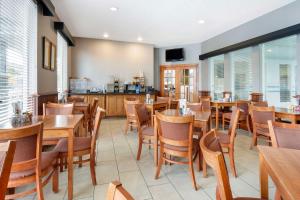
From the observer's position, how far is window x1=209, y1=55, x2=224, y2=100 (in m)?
6.60

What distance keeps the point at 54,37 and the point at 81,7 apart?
39.3 inches

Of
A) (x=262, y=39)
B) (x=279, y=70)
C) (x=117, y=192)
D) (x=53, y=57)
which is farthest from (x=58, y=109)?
(x=279, y=70)

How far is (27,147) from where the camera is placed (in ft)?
4.72

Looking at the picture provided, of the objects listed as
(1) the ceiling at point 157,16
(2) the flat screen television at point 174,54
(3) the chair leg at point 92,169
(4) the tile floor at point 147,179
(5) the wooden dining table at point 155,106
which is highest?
(1) the ceiling at point 157,16

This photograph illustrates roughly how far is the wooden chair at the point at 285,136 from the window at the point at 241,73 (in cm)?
430

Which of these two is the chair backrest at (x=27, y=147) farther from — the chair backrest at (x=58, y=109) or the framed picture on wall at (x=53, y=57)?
the framed picture on wall at (x=53, y=57)

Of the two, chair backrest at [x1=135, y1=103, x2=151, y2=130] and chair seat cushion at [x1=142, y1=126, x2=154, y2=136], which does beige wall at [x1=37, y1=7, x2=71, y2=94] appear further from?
chair seat cushion at [x1=142, y1=126, x2=154, y2=136]

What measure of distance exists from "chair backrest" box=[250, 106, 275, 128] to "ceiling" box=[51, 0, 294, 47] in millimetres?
2337

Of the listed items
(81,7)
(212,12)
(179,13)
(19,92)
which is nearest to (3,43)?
(19,92)

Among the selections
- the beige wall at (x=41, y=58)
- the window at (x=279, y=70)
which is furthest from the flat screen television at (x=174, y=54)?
the beige wall at (x=41, y=58)

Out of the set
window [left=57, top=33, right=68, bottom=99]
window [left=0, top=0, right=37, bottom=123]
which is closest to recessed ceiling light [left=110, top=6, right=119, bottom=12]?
window [left=0, top=0, right=37, bottom=123]

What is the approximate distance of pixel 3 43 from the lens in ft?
7.81

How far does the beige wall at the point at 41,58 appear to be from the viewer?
342 cm

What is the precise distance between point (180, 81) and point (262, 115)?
4.76 metres
